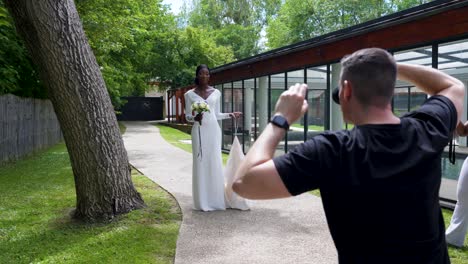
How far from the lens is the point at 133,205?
5879mm

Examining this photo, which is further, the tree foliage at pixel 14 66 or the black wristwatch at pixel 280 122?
the tree foliage at pixel 14 66

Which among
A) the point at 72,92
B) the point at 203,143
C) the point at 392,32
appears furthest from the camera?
the point at 392,32

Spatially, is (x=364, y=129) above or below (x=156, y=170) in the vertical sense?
above

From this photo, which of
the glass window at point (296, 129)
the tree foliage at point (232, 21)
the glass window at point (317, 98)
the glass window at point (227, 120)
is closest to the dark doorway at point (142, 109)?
the tree foliage at point (232, 21)

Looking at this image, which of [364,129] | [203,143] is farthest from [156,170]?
[364,129]

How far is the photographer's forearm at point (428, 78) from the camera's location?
1.77 metres

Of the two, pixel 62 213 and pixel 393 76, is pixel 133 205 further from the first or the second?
pixel 393 76

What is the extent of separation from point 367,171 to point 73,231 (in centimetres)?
451

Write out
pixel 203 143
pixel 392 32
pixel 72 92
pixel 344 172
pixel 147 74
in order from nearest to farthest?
pixel 344 172
pixel 72 92
pixel 203 143
pixel 392 32
pixel 147 74

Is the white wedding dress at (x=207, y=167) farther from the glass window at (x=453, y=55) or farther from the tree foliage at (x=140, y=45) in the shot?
the tree foliage at (x=140, y=45)

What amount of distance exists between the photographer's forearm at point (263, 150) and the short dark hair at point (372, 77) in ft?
0.93

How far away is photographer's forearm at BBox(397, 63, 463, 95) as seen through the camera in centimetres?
177

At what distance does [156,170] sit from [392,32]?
5749 mm

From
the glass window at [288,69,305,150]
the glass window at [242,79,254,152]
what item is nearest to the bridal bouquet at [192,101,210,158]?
the glass window at [288,69,305,150]
